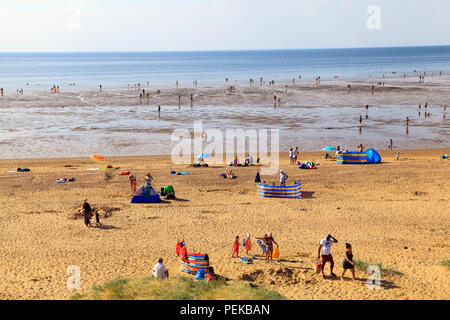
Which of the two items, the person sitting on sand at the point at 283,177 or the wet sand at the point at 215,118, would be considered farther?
the wet sand at the point at 215,118

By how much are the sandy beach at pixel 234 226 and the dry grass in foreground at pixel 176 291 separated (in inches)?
53.1

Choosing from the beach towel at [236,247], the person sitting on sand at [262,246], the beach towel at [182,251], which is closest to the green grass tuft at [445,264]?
the person sitting on sand at [262,246]

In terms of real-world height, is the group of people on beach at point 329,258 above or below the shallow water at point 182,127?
below

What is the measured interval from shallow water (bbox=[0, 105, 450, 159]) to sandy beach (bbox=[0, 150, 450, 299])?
8.28 meters

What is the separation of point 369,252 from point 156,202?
34.9ft

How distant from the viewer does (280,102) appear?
65062mm

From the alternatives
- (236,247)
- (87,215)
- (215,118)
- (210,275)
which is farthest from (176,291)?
(215,118)

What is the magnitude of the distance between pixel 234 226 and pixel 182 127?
1126 inches

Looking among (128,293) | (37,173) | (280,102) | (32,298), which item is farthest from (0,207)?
(280,102)

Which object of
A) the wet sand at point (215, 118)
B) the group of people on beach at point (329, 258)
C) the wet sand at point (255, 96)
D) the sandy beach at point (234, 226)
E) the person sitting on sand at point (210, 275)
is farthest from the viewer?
the wet sand at point (255, 96)

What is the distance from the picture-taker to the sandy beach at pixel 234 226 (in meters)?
13.9

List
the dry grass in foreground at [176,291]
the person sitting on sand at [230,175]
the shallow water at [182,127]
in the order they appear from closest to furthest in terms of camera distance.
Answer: the dry grass in foreground at [176,291]
the person sitting on sand at [230,175]
the shallow water at [182,127]

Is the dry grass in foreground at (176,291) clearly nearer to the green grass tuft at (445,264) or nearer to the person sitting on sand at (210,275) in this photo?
the person sitting on sand at (210,275)
